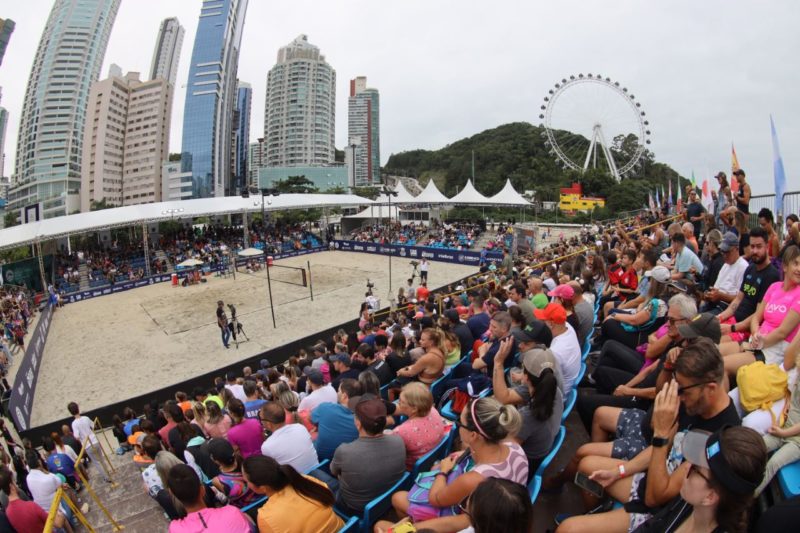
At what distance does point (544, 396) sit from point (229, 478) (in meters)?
2.87

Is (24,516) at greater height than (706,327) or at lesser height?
lesser

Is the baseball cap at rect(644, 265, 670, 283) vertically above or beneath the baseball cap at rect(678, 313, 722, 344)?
above

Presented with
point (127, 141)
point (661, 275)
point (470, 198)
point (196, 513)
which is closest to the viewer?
Answer: point (196, 513)

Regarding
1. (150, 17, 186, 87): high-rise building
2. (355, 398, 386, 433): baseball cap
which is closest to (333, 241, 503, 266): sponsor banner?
(355, 398, 386, 433): baseball cap

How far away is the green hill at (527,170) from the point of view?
2335 inches

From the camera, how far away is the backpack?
247 cm

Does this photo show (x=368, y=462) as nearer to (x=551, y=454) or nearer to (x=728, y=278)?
(x=551, y=454)

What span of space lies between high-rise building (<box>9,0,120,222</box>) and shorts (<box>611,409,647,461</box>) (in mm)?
114247

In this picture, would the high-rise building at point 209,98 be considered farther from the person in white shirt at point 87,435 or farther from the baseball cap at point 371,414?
the baseball cap at point 371,414

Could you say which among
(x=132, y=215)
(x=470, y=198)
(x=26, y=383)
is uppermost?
(x=470, y=198)

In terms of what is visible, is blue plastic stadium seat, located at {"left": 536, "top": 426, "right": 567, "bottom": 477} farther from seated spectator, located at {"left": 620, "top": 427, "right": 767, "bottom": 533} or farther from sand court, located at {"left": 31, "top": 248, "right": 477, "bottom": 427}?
sand court, located at {"left": 31, "top": 248, "right": 477, "bottom": 427}

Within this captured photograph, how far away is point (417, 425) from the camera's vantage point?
3.38 m

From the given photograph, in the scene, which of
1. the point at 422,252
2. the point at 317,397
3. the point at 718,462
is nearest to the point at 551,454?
the point at 718,462

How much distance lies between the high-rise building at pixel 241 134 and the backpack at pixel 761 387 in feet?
439
